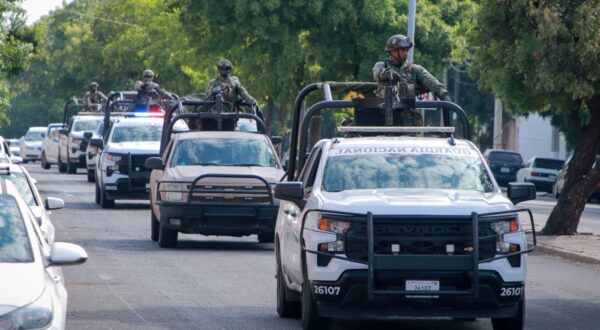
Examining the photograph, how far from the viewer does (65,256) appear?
8.90 meters

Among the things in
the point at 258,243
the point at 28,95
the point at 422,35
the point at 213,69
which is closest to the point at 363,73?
the point at 422,35

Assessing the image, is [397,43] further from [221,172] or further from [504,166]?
[504,166]

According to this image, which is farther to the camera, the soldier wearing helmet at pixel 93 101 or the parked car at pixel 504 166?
the parked car at pixel 504 166

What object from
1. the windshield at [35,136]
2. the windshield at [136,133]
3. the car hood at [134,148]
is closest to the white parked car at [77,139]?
the windshield at [136,133]

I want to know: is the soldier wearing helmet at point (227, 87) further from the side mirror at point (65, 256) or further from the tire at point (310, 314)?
the side mirror at point (65, 256)

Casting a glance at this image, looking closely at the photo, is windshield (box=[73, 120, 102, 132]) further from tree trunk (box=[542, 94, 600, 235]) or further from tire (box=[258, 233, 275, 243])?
tire (box=[258, 233, 275, 243])

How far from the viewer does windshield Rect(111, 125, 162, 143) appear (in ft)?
Answer: 98.2

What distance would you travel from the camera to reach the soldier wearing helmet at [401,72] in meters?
14.7

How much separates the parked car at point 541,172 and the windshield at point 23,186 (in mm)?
36918

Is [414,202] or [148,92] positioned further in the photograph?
[148,92]

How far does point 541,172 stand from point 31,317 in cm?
4334

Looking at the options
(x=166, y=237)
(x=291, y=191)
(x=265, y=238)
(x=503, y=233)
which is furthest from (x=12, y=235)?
(x=265, y=238)

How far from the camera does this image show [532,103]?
922 inches

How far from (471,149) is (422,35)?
26.5 meters
